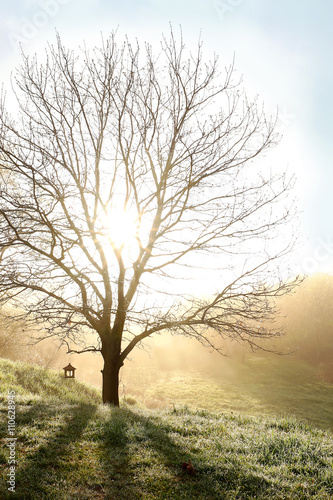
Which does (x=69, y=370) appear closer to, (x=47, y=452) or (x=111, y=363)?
(x=111, y=363)

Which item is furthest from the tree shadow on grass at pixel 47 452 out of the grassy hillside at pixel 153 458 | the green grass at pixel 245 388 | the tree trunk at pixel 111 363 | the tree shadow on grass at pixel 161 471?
the green grass at pixel 245 388

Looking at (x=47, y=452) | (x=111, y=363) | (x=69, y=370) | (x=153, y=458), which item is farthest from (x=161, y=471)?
(x=69, y=370)

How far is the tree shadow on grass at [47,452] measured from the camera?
3959 mm

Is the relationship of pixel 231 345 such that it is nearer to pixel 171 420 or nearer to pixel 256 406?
pixel 256 406

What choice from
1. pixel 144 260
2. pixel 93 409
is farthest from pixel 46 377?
pixel 144 260

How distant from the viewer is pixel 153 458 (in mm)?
4926

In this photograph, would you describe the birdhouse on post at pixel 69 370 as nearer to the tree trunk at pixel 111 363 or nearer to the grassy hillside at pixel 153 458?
the tree trunk at pixel 111 363

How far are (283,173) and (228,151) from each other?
5.49 feet

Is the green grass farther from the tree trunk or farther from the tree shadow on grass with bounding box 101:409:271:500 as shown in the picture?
the tree shadow on grass with bounding box 101:409:271:500

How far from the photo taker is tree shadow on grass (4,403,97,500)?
396 centimetres

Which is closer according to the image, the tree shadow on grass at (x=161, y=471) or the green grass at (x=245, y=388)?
the tree shadow on grass at (x=161, y=471)

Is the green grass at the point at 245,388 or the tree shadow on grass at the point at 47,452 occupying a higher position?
the tree shadow on grass at the point at 47,452

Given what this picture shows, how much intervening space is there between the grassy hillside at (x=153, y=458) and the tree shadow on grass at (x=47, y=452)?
0.01 meters

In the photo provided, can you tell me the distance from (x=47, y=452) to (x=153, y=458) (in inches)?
63.5
